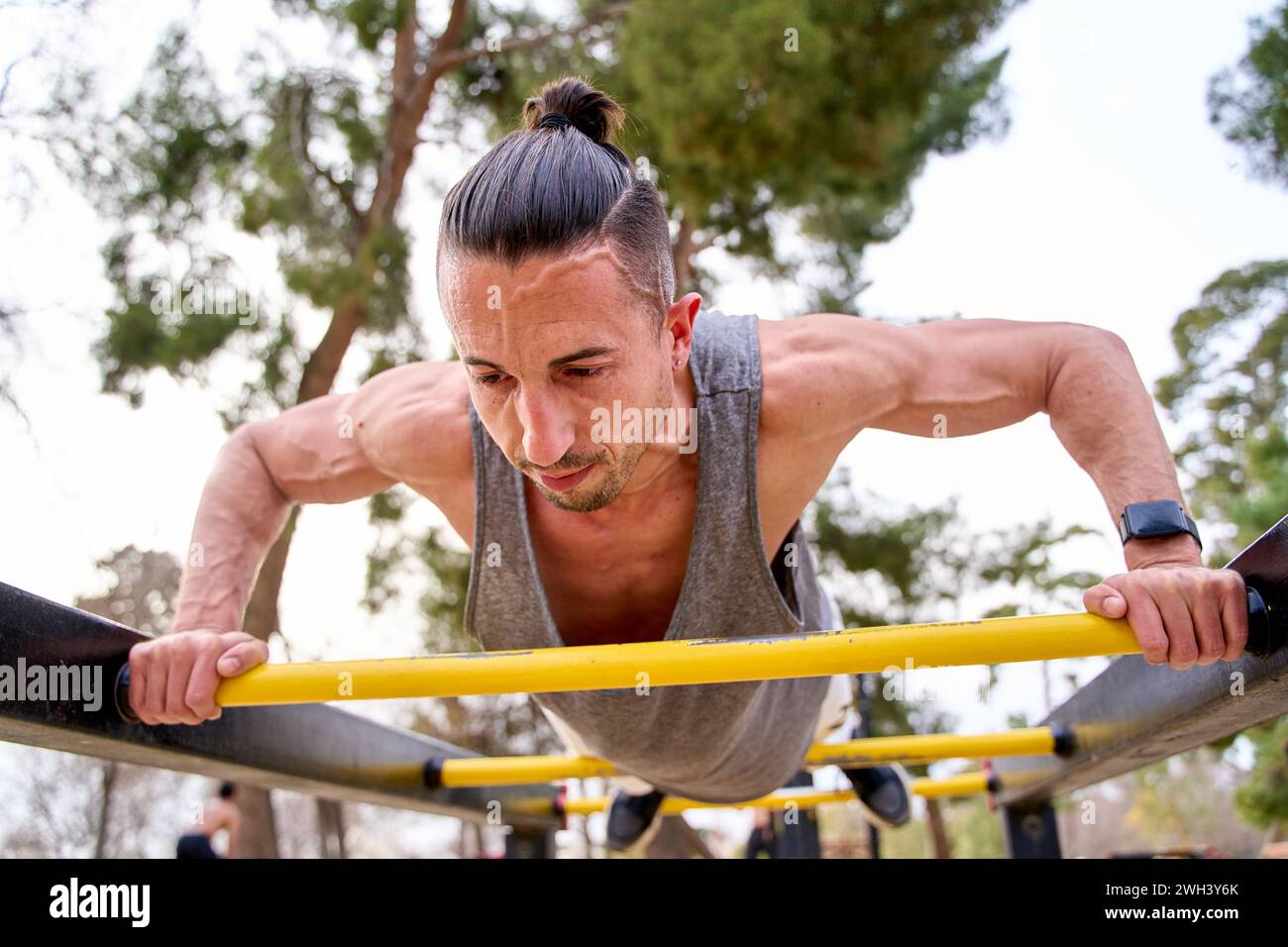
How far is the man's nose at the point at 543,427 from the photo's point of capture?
128 cm

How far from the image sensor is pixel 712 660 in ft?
3.94

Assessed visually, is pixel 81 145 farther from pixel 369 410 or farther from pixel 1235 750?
pixel 1235 750

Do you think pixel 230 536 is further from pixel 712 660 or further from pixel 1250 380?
pixel 1250 380

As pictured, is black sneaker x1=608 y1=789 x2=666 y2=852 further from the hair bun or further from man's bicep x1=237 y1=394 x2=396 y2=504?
the hair bun

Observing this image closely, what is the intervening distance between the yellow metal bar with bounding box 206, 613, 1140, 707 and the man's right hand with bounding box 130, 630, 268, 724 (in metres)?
0.08

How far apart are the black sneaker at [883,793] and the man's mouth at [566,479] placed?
1936 mm

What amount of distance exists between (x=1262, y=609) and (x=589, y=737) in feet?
3.95

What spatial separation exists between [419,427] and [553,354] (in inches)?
18.6

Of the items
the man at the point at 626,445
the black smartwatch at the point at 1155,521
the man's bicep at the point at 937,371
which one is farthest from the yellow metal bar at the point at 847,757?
the black smartwatch at the point at 1155,521

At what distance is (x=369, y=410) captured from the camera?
68.0 inches

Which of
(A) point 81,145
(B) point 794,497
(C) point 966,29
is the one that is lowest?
(B) point 794,497

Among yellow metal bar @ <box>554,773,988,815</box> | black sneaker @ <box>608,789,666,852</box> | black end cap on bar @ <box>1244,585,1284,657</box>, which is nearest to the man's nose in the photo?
black end cap on bar @ <box>1244,585,1284,657</box>

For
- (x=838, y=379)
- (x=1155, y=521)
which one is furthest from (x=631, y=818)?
(x=1155, y=521)
